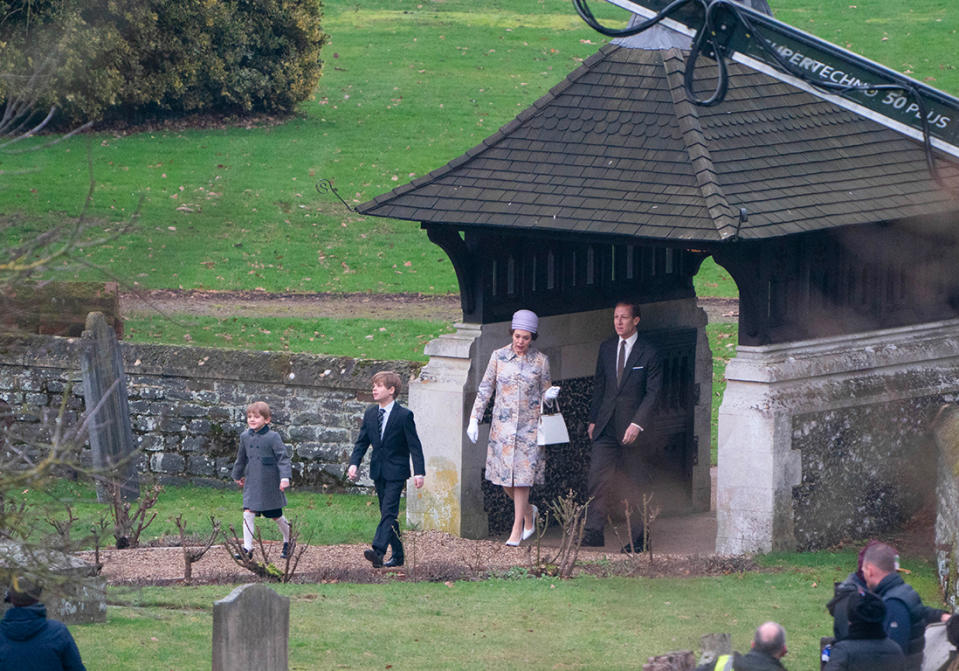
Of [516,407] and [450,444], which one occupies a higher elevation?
[516,407]

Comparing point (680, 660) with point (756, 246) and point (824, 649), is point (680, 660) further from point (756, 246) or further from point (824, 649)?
point (756, 246)

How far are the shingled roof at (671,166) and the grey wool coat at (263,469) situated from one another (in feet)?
6.25

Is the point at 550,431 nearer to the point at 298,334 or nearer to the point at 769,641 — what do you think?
the point at 769,641

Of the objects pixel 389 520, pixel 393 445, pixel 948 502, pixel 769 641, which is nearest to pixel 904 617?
pixel 769 641

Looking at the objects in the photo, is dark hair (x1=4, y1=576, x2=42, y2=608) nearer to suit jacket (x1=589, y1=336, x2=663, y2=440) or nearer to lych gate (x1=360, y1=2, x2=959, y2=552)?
lych gate (x1=360, y1=2, x2=959, y2=552)

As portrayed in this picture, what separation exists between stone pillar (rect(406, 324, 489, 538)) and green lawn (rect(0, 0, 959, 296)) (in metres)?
9.64

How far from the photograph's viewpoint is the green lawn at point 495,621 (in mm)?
8703

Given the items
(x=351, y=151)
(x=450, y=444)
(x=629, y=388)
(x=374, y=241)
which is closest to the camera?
(x=629, y=388)

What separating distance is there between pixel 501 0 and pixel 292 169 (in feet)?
62.9

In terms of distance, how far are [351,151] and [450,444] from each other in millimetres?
19611

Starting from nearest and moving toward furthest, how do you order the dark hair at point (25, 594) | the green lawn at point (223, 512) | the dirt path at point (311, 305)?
the dark hair at point (25, 594), the green lawn at point (223, 512), the dirt path at point (311, 305)

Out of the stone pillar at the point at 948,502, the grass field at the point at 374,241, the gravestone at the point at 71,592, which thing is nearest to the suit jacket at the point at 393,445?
the grass field at the point at 374,241

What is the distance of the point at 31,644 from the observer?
22.2 feet

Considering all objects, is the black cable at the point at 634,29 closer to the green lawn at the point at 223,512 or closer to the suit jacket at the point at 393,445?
the suit jacket at the point at 393,445
